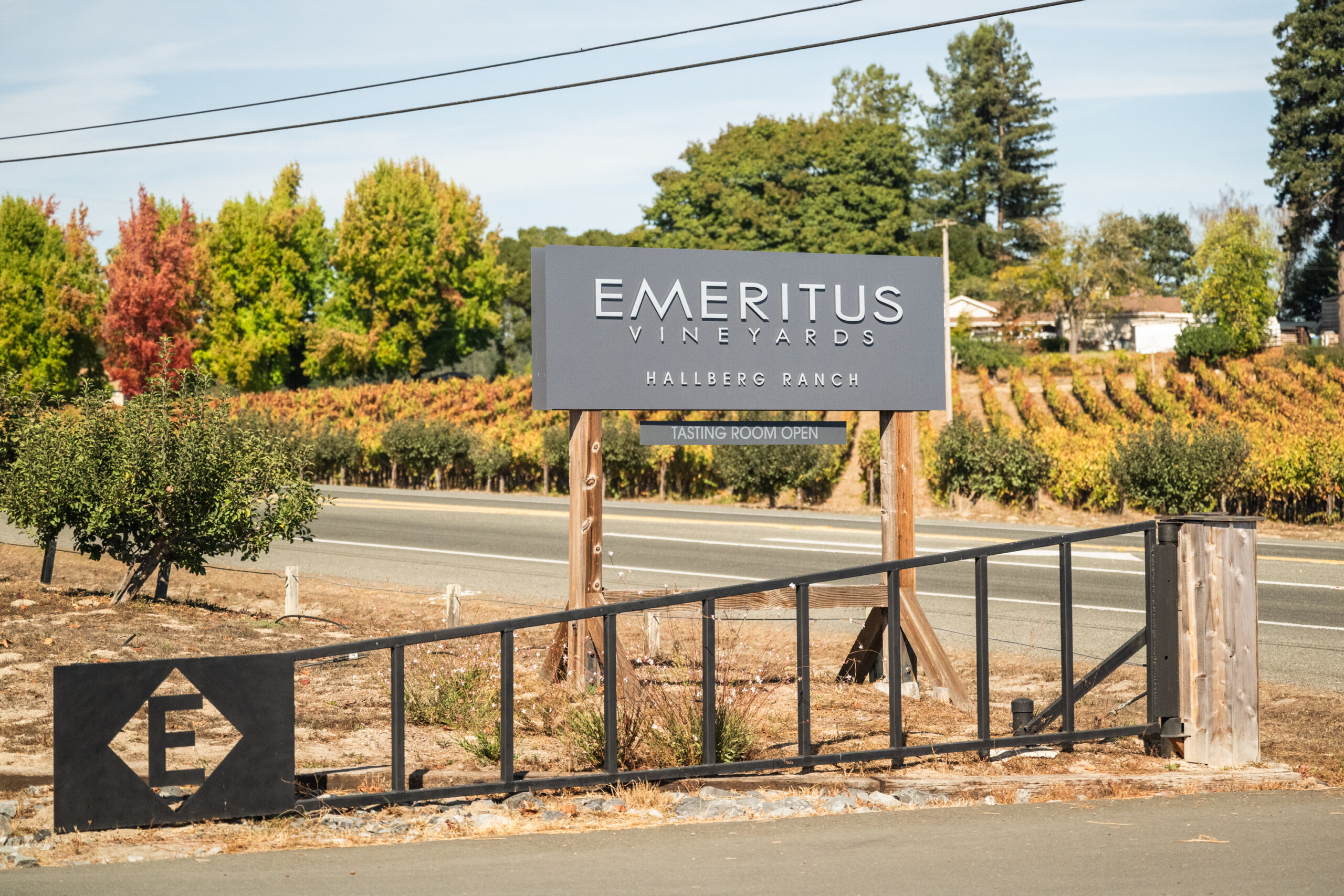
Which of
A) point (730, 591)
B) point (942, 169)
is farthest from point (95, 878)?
point (942, 169)

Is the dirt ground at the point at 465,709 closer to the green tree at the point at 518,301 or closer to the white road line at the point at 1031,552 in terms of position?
the white road line at the point at 1031,552

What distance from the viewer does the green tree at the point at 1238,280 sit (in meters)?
49.8

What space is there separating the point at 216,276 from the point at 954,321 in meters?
38.8

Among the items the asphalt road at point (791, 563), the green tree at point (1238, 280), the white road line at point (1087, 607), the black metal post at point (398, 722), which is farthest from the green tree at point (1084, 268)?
the black metal post at point (398, 722)

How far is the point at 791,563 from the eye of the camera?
18.6 metres

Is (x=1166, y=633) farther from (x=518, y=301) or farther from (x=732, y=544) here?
(x=518, y=301)

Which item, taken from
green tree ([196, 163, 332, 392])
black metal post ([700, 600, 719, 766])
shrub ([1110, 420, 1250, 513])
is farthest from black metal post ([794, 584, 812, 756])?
green tree ([196, 163, 332, 392])

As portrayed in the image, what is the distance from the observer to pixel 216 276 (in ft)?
187

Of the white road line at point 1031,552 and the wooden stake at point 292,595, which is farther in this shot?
the white road line at point 1031,552

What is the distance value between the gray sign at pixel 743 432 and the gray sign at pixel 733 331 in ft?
0.51

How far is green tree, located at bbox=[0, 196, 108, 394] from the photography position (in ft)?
178

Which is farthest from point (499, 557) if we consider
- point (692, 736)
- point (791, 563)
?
point (692, 736)

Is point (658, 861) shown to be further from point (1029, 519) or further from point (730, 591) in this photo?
point (1029, 519)

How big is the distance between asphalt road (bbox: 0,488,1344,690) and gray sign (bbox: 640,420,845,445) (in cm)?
154
